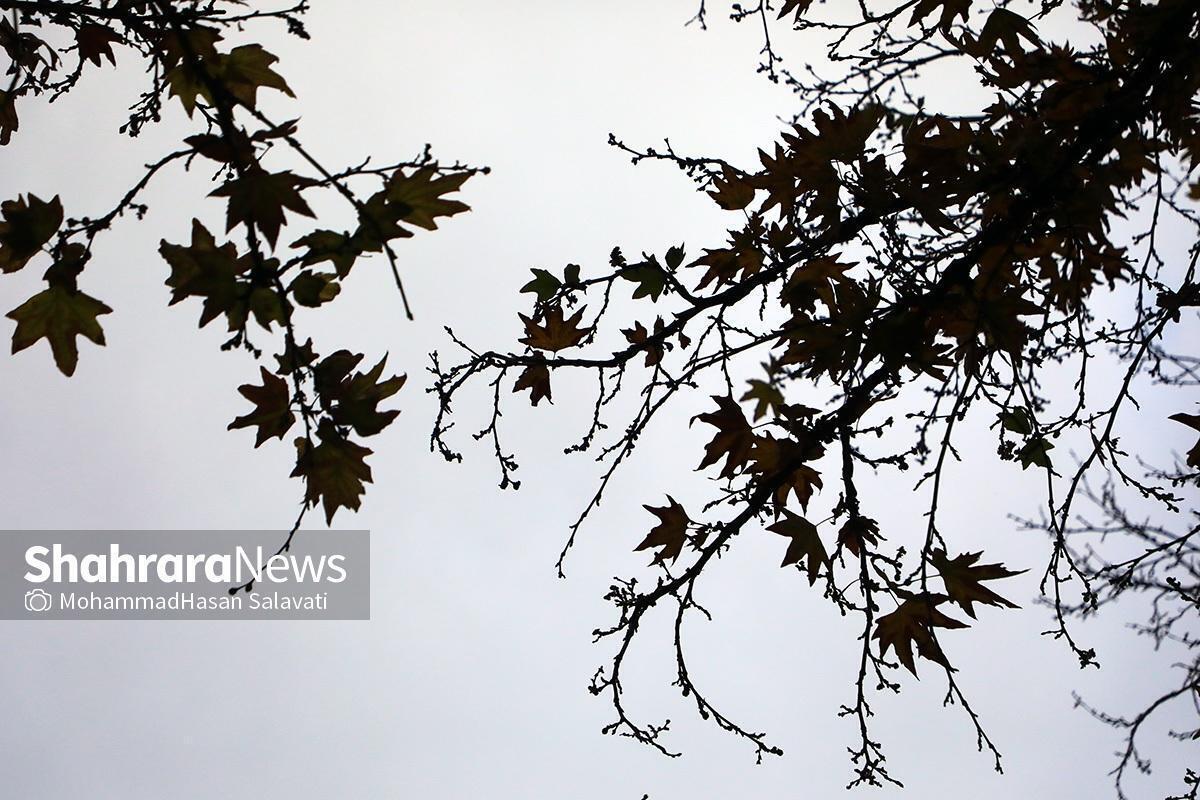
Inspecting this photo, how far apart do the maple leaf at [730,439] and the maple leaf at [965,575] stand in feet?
1.94

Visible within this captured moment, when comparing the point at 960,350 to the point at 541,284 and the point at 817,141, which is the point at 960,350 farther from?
the point at 541,284

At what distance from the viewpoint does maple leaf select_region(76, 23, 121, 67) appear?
2.51 metres

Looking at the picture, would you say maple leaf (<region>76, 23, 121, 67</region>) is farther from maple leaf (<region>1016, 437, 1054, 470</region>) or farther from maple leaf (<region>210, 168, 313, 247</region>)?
maple leaf (<region>1016, 437, 1054, 470</region>)

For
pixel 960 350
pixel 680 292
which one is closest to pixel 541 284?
pixel 680 292

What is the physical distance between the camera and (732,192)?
257 centimetres

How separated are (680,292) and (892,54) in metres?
0.98

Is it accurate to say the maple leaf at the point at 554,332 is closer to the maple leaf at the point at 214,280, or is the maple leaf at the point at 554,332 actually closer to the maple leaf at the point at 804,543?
the maple leaf at the point at 804,543

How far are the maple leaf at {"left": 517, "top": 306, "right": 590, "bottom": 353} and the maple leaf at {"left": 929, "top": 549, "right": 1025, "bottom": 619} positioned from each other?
4.08 feet

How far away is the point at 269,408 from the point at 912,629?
181cm

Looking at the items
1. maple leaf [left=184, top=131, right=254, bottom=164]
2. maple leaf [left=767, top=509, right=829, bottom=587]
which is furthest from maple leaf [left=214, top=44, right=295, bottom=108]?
maple leaf [left=767, top=509, right=829, bottom=587]

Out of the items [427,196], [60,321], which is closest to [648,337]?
[427,196]

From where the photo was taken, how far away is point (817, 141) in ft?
7.63

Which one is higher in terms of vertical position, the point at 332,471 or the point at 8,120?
the point at 8,120

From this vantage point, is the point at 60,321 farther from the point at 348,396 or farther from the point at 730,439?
the point at 730,439
